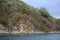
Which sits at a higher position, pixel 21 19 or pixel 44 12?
pixel 44 12

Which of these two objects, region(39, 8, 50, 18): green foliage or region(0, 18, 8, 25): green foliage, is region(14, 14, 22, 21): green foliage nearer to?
region(0, 18, 8, 25): green foliage

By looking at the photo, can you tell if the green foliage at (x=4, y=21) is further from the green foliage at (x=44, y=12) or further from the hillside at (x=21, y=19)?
the green foliage at (x=44, y=12)

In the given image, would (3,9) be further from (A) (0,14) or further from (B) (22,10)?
(B) (22,10)

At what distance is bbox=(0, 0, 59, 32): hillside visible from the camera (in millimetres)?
86906

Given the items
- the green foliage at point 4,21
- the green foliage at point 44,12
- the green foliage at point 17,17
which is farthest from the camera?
the green foliage at point 44,12

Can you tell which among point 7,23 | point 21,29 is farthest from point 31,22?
point 7,23

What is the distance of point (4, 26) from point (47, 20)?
49.1 metres

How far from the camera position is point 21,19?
103 m

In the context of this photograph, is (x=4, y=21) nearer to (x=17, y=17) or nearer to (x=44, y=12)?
(x=17, y=17)

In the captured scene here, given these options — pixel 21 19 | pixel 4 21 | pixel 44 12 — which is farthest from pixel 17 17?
pixel 44 12

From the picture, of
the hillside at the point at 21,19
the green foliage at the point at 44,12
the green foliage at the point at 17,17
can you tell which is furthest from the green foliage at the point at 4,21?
the green foliage at the point at 44,12

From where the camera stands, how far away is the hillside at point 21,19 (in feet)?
285

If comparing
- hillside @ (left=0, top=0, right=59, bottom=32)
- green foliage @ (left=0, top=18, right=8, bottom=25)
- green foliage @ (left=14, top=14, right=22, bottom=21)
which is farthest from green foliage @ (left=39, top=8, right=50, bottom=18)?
green foliage @ (left=0, top=18, right=8, bottom=25)

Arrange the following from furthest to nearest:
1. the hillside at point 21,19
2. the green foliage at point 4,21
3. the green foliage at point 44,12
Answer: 1. the green foliage at point 44,12
2. the hillside at point 21,19
3. the green foliage at point 4,21
